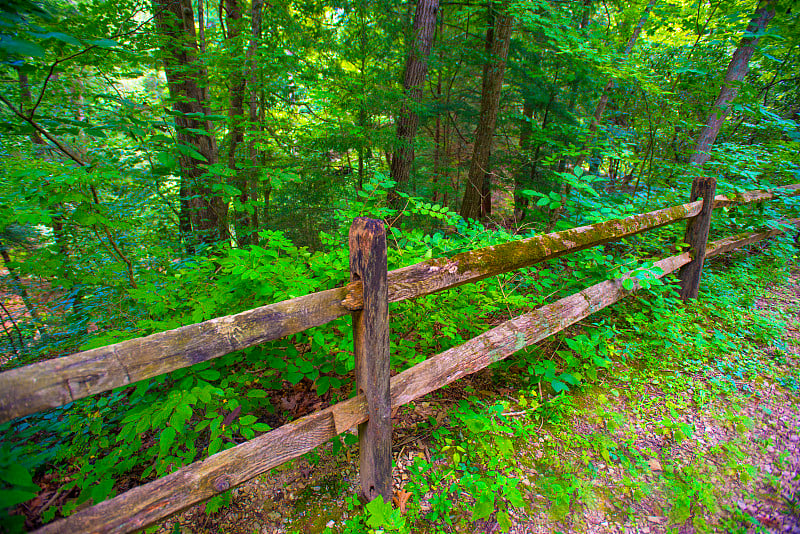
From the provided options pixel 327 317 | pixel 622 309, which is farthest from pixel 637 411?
pixel 327 317

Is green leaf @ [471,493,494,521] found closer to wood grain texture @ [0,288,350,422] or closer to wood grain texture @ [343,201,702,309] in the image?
wood grain texture @ [343,201,702,309]

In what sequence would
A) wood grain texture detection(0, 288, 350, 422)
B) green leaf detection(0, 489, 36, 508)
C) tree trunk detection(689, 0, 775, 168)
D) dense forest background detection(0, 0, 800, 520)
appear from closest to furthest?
green leaf detection(0, 489, 36, 508), wood grain texture detection(0, 288, 350, 422), dense forest background detection(0, 0, 800, 520), tree trunk detection(689, 0, 775, 168)

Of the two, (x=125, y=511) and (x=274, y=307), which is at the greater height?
(x=274, y=307)

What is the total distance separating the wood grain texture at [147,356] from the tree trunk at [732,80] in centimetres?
667

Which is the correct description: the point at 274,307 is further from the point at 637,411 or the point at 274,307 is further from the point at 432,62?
the point at 432,62

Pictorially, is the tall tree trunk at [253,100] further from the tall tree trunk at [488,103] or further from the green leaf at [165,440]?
the tall tree trunk at [488,103]

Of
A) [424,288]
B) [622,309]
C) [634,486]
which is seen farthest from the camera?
[622,309]

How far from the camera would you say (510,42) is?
7.50m

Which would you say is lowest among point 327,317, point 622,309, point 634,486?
point 634,486

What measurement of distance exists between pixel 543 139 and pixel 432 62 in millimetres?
2922

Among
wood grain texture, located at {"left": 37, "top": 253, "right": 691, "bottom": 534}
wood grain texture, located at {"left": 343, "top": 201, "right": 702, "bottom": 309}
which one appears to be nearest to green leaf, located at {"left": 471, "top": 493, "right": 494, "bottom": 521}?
wood grain texture, located at {"left": 37, "top": 253, "right": 691, "bottom": 534}

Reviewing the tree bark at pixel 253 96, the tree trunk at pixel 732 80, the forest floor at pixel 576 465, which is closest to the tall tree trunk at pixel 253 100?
the tree bark at pixel 253 96

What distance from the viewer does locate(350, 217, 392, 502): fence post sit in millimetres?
1703

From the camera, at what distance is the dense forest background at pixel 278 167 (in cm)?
236
